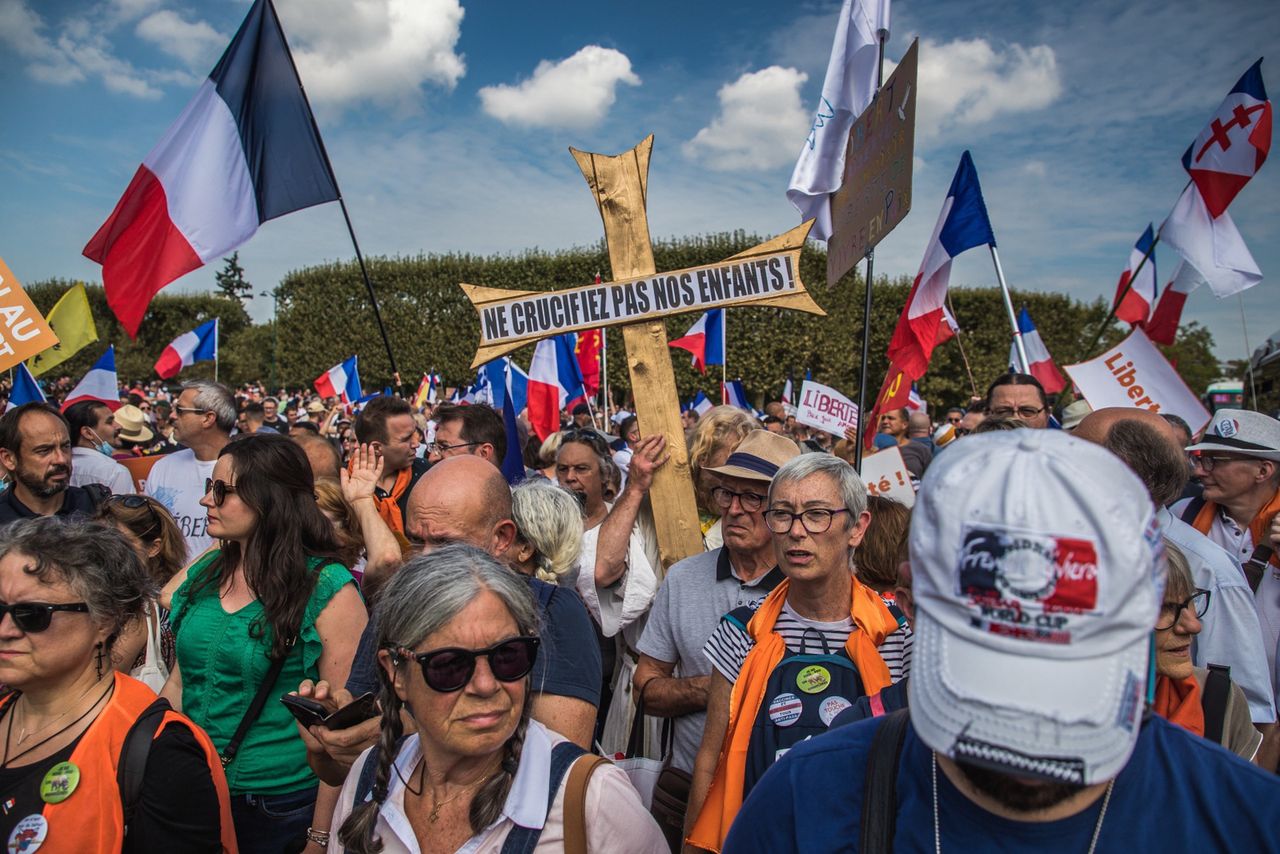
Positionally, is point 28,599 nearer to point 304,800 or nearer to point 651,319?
point 304,800

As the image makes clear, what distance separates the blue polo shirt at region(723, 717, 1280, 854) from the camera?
92cm

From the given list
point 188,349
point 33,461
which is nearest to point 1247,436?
point 33,461

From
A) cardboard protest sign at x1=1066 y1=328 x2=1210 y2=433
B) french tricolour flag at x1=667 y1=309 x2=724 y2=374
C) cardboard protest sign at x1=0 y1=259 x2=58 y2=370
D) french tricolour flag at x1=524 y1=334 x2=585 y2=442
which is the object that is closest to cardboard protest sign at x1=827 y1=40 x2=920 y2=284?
cardboard protest sign at x1=1066 y1=328 x2=1210 y2=433

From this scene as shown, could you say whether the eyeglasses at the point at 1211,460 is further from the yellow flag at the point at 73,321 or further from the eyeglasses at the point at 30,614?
the yellow flag at the point at 73,321

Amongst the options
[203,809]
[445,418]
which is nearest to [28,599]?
[203,809]

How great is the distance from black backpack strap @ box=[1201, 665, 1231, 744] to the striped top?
2.28 ft

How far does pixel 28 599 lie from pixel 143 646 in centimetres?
119

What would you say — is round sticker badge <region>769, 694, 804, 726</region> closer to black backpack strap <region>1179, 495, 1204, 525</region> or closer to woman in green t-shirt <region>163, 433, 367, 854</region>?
woman in green t-shirt <region>163, 433, 367, 854</region>

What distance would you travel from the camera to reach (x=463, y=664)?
63.7 inches

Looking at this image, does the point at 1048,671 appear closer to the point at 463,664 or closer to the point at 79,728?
the point at 463,664

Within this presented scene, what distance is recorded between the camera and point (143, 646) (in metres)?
3.06

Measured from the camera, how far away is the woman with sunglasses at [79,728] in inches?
72.9

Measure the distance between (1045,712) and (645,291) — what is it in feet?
8.69

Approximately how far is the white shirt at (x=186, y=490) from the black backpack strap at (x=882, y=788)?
426cm
